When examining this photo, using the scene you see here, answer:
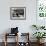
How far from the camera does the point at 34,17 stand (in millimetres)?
7406

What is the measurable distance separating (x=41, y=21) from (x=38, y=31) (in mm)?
511

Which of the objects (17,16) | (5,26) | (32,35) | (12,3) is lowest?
(32,35)

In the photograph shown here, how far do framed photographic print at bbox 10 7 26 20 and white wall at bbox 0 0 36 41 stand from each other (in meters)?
0.15

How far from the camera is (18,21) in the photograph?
24.3ft

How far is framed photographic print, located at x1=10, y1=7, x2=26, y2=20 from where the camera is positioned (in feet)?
24.2

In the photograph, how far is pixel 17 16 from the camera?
7.38 metres

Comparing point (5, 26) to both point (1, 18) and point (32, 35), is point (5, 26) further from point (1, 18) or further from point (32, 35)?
point (32, 35)

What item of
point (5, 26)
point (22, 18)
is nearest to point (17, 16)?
point (22, 18)

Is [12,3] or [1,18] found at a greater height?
[12,3]

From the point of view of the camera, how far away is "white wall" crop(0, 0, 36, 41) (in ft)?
24.1

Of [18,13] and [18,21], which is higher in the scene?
[18,13]

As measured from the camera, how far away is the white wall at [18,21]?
24.1 feet

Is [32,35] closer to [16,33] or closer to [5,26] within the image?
[16,33]

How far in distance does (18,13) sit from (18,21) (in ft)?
1.27
